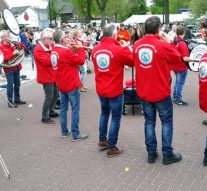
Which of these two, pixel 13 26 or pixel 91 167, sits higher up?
pixel 13 26

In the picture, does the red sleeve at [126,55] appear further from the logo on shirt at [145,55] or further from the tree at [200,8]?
the tree at [200,8]

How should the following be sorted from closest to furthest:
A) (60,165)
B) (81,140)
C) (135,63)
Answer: (135,63) < (60,165) < (81,140)

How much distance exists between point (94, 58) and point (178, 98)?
13.2 feet

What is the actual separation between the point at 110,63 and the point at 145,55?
2.15ft

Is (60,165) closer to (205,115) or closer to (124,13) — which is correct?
(205,115)

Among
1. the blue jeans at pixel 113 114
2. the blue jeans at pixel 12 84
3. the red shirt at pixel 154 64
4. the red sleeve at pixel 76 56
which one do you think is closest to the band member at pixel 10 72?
the blue jeans at pixel 12 84

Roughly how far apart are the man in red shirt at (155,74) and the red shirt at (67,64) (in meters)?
1.43

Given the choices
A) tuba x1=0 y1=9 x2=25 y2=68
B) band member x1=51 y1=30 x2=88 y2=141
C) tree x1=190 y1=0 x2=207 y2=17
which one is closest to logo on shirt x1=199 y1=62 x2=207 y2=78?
band member x1=51 y1=30 x2=88 y2=141

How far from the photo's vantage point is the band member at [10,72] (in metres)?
9.09

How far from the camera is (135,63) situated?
5.27 meters

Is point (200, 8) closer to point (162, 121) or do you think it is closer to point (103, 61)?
point (103, 61)

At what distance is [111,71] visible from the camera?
5.56 meters

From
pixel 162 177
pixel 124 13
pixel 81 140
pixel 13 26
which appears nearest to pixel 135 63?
pixel 162 177

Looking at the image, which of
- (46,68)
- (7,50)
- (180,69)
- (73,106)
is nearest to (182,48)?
(180,69)
